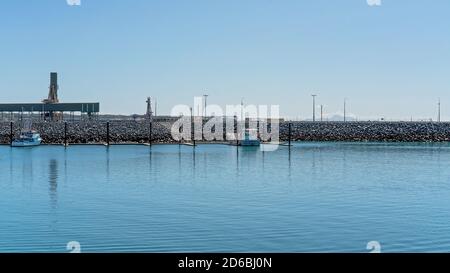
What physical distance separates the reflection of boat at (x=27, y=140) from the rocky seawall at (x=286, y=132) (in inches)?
186

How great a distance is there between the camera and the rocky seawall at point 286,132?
86.2 m

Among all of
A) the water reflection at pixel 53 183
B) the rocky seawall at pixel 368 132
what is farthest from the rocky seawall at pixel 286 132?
the water reflection at pixel 53 183

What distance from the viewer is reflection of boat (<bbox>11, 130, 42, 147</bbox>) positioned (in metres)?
75.1

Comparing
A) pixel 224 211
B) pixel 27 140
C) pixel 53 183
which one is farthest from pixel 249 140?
pixel 224 211

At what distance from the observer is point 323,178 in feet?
113

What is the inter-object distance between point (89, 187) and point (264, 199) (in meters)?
9.99

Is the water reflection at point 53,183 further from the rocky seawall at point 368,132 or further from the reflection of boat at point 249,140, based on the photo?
the rocky seawall at point 368,132

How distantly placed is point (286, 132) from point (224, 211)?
80.7m

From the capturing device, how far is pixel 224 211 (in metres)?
19.9

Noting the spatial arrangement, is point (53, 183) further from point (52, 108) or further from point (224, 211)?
point (52, 108)

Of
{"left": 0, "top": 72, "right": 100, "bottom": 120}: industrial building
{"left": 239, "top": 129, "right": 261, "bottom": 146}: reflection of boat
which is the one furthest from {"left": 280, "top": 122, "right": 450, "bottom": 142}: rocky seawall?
{"left": 0, "top": 72, "right": 100, "bottom": 120}: industrial building
